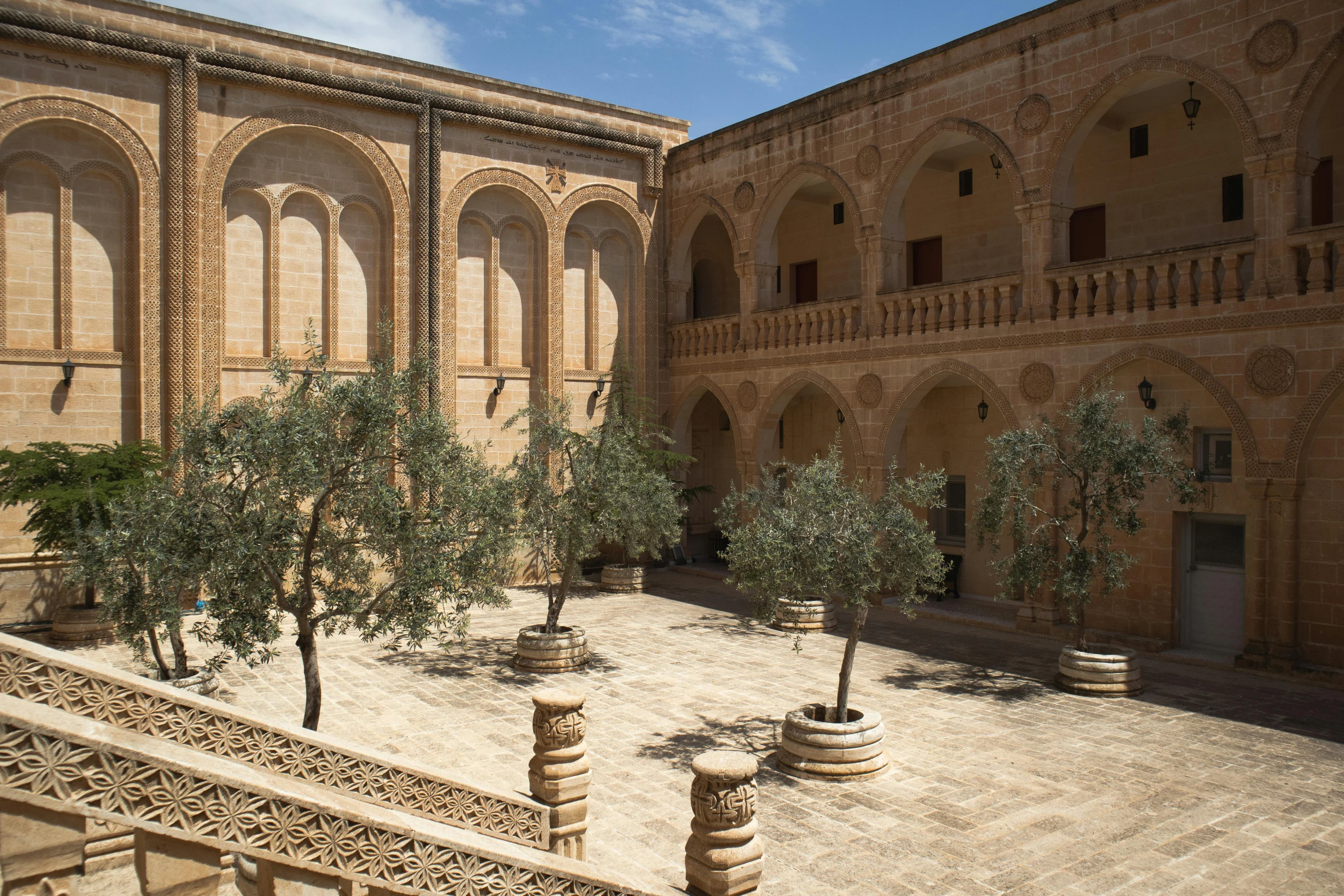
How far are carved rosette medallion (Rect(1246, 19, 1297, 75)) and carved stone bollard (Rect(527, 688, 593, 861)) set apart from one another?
1109 cm

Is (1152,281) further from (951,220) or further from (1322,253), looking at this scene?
(951,220)

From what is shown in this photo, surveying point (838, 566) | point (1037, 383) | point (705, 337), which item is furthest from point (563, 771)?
point (705, 337)

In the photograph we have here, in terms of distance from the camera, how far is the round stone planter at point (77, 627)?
43.5 ft

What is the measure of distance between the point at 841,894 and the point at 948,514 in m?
13.1

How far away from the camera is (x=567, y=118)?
63.7 ft

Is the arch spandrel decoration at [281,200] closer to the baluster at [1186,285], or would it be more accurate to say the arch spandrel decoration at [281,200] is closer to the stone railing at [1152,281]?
the stone railing at [1152,281]

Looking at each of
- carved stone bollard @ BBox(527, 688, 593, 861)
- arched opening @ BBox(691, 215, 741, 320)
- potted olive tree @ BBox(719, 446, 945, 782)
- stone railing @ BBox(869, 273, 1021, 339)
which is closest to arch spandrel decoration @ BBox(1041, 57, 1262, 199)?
stone railing @ BBox(869, 273, 1021, 339)

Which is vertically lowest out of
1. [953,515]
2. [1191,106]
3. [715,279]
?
[953,515]

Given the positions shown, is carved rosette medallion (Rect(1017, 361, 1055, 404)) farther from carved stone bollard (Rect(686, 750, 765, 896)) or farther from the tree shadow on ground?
carved stone bollard (Rect(686, 750, 765, 896))

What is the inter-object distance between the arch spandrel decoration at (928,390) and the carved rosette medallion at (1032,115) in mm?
3486

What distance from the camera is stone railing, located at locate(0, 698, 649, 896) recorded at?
11.5 feet

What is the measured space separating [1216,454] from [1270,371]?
2.12 meters

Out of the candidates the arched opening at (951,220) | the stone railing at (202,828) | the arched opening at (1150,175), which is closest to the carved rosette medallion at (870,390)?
the arched opening at (951,220)

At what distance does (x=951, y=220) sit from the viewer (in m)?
18.5
